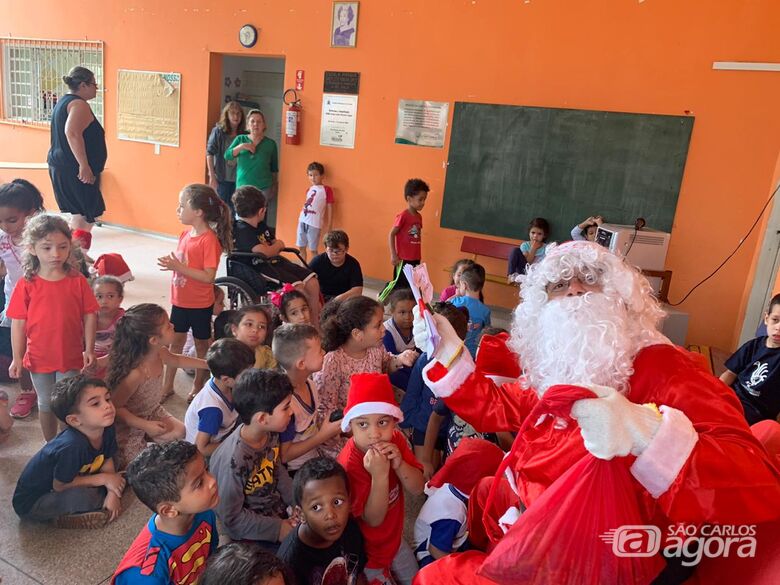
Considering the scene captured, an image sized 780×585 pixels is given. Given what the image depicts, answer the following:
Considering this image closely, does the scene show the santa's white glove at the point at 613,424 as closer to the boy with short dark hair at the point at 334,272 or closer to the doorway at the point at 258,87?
the boy with short dark hair at the point at 334,272

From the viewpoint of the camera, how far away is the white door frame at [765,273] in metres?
4.62

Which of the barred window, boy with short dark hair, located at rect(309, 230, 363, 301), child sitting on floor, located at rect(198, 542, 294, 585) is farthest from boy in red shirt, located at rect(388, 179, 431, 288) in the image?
the barred window

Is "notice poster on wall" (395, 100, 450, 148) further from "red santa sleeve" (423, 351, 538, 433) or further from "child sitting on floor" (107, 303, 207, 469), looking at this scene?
"red santa sleeve" (423, 351, 538, 433)

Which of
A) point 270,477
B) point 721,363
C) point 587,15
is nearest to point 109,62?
point 587,15

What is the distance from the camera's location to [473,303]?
11.6ft

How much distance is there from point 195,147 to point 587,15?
15.9ft

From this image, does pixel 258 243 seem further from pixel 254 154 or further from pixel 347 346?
pixel 254 154

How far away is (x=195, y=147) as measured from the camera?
283 inches

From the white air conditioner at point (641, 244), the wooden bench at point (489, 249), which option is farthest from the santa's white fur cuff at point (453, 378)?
the wooden bench at point (489, 249)

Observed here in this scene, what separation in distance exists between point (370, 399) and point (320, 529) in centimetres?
44

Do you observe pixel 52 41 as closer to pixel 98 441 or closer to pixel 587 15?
pixel 587 15

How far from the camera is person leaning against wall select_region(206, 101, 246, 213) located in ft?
21.1

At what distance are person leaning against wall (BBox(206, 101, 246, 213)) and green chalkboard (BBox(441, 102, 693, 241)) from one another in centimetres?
256

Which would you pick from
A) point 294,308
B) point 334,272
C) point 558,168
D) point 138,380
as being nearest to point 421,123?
point 558,168
